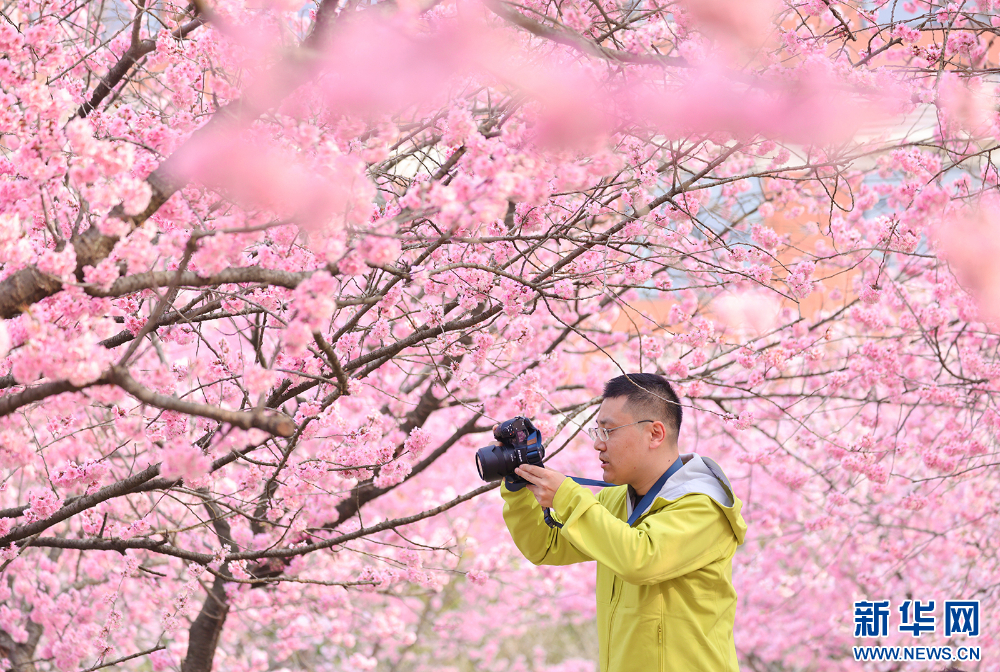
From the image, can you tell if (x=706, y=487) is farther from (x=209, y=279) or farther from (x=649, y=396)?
(x=209, y=279)

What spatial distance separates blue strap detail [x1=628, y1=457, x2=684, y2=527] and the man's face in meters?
0.06

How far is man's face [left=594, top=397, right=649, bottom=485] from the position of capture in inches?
116

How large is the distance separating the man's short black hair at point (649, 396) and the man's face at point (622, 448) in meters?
0.04

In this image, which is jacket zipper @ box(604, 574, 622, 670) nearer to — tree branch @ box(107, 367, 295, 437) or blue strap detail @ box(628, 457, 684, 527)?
blue strap detail @ box(628, 457, 684, 527)

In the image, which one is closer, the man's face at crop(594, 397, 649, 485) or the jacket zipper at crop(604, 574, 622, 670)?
the jacket zipper at crop(604, 574, 622, 670)

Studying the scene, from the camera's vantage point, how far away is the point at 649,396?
3.00m

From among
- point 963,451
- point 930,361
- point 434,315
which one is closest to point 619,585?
point 434,315

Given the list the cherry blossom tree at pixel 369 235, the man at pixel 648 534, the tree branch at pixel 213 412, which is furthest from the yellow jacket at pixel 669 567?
the tree branch at pixel 213 412

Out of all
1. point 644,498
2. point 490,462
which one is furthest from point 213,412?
point 644,498

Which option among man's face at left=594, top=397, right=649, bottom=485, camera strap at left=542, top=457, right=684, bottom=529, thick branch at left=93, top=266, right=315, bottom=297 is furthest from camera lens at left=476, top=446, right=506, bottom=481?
thick branch at left=93, top=266, right=315, bottom=297

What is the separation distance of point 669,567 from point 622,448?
1.55 ft

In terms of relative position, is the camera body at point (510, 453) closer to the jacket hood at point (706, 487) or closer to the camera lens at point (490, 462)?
the camera lens at point (490, 462)

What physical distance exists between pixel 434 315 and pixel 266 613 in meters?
4.63

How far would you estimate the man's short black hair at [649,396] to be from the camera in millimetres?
2982
